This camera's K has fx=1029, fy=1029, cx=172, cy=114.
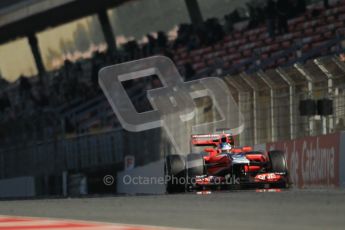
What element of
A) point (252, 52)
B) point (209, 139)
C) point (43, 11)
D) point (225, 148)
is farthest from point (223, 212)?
point (43, 11)

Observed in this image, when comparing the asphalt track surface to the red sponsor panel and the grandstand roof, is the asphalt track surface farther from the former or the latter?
the grandstand roof

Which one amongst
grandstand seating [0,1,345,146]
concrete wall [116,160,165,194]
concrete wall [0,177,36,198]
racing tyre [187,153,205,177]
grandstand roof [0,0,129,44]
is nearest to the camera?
racing tyre [187,153,205,177]

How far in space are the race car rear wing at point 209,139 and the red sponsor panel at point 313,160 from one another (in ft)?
4.51

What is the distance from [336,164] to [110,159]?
9.10 m

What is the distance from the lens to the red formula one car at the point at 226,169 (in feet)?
47.6

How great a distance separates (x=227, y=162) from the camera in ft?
48.6

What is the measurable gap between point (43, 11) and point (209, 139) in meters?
20.2

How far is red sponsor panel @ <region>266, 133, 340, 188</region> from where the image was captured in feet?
50.4

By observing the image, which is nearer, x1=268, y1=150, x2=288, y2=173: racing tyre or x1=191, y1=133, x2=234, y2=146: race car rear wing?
x1=268, y1=150, x2=288, y2=173: racing tyre

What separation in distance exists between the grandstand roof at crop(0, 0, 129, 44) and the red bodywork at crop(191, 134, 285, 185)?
18717mm

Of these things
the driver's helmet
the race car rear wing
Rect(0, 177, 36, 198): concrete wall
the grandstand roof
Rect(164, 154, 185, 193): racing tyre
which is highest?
the grandstand roof

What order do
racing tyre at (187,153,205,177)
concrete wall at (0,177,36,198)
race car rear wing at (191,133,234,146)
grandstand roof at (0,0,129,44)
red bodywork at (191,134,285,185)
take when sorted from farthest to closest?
grandstand roof at (0,0,129,44)
concrete wall at (0,177,36,198)
race car rear wing at (191,133,234,146)
racing tyre at (187,153,205,177)
red bodywork at (191,134,285,185)

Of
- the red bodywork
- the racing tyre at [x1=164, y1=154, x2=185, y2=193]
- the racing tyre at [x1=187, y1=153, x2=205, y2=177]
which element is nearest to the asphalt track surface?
the red bodywork

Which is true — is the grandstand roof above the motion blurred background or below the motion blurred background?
above
